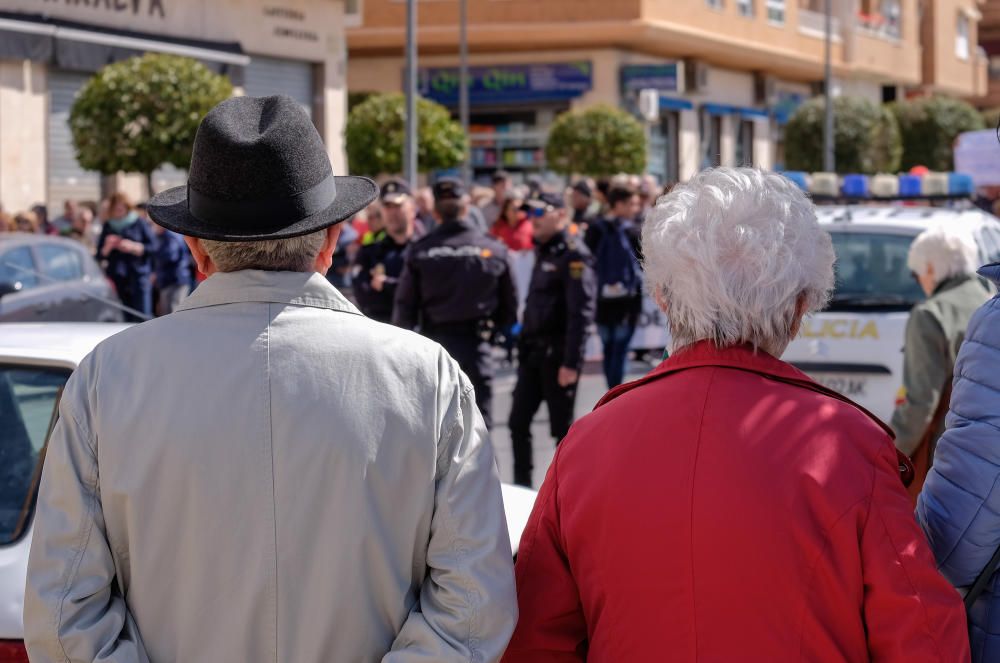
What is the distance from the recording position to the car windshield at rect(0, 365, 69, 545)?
164 inches

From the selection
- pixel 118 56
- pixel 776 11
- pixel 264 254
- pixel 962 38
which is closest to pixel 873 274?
pixel 264 254

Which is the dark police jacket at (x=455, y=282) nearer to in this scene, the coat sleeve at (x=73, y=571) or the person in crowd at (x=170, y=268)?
the coat sleeve at (x=73, y=571)

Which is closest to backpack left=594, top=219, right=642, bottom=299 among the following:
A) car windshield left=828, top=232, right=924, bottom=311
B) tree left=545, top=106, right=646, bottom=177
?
car windshield left=828, top=232, right=924, bottom=311

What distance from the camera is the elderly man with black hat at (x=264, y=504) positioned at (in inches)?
101

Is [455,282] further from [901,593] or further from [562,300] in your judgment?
[901,593]

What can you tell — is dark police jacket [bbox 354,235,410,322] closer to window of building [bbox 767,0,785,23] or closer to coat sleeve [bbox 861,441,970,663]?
coat sleeve [bbox 861,441,970,663]

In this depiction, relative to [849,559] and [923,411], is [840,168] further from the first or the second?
[849,559]

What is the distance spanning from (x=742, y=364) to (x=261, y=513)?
87 centimetres

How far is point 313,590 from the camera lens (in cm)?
256

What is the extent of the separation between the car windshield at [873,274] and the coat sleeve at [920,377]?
2602mm

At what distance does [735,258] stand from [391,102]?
93.1ft

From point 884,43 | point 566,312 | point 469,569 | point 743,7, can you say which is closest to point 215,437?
point 469,569

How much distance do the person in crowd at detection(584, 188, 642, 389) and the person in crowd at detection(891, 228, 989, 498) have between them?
4.84 m

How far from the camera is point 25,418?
435 cm
